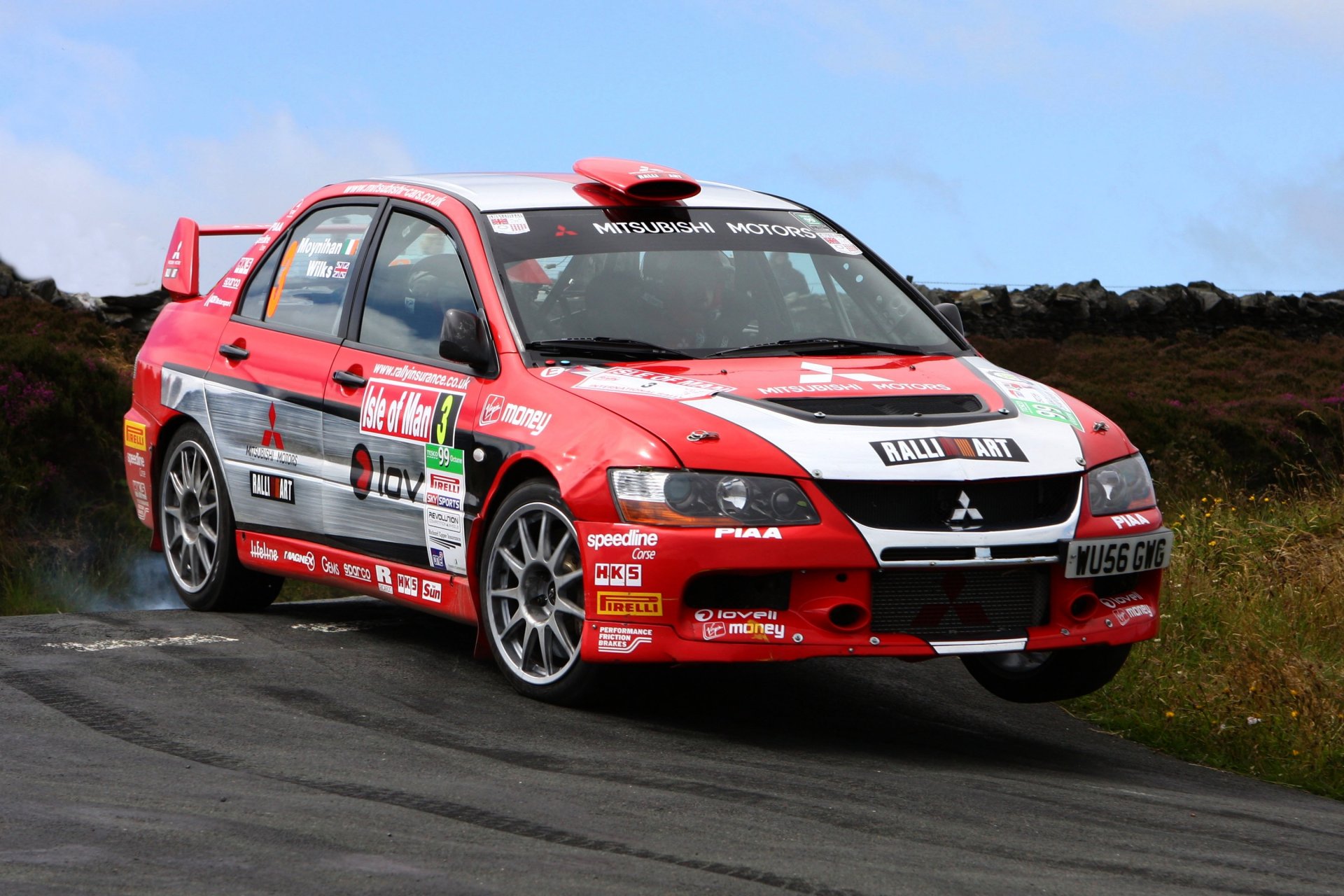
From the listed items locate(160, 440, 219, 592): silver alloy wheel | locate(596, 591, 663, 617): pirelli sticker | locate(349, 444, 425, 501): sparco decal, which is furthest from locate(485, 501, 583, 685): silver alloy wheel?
locate(160, 440, 219, 592): silver alloy wheel

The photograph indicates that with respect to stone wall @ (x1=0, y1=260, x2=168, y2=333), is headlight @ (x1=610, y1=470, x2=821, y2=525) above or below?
below

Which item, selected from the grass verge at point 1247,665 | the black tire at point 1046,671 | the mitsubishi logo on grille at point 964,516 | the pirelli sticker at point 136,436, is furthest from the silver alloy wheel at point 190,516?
the grass verge at point 1247,665

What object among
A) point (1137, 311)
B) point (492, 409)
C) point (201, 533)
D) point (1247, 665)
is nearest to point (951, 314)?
point (1247, 665)

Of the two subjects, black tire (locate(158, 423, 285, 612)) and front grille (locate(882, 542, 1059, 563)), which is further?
black tire (locate(158, 423, 285, 612))

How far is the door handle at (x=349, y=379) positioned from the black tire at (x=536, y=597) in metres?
1.05

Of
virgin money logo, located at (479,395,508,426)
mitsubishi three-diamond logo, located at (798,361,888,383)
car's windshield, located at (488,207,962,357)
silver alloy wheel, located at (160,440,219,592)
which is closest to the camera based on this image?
mitsubishi three-diamond logo, located at (798,361,888,383)

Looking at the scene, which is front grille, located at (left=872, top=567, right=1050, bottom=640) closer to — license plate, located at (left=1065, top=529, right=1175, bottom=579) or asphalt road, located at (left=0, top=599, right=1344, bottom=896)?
license plate, located at (left=1065, top=529, right=1175, bottom=579)

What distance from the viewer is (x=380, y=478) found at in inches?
260

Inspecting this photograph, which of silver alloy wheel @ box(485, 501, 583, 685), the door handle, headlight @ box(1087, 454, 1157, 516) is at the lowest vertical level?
silver alloy wheel @ box(485, 501, 583, 685)

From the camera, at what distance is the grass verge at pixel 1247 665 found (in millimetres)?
6230

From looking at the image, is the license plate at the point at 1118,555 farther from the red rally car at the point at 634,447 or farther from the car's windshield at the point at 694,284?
the car's windshield at the point at 694,284

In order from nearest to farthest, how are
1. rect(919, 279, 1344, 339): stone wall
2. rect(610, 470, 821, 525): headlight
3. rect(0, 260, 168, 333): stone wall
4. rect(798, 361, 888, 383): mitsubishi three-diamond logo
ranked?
rect(610, 470, 821, 525): headlight, rect(798, 361, 888, 383): mitsubishi three-diamond logo, rect(0, 260, 168, 333): stone wall, rect(919, 279, 1344, 339): stone wall

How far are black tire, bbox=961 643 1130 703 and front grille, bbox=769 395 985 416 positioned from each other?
0.86 metres

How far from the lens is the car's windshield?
633 cm
